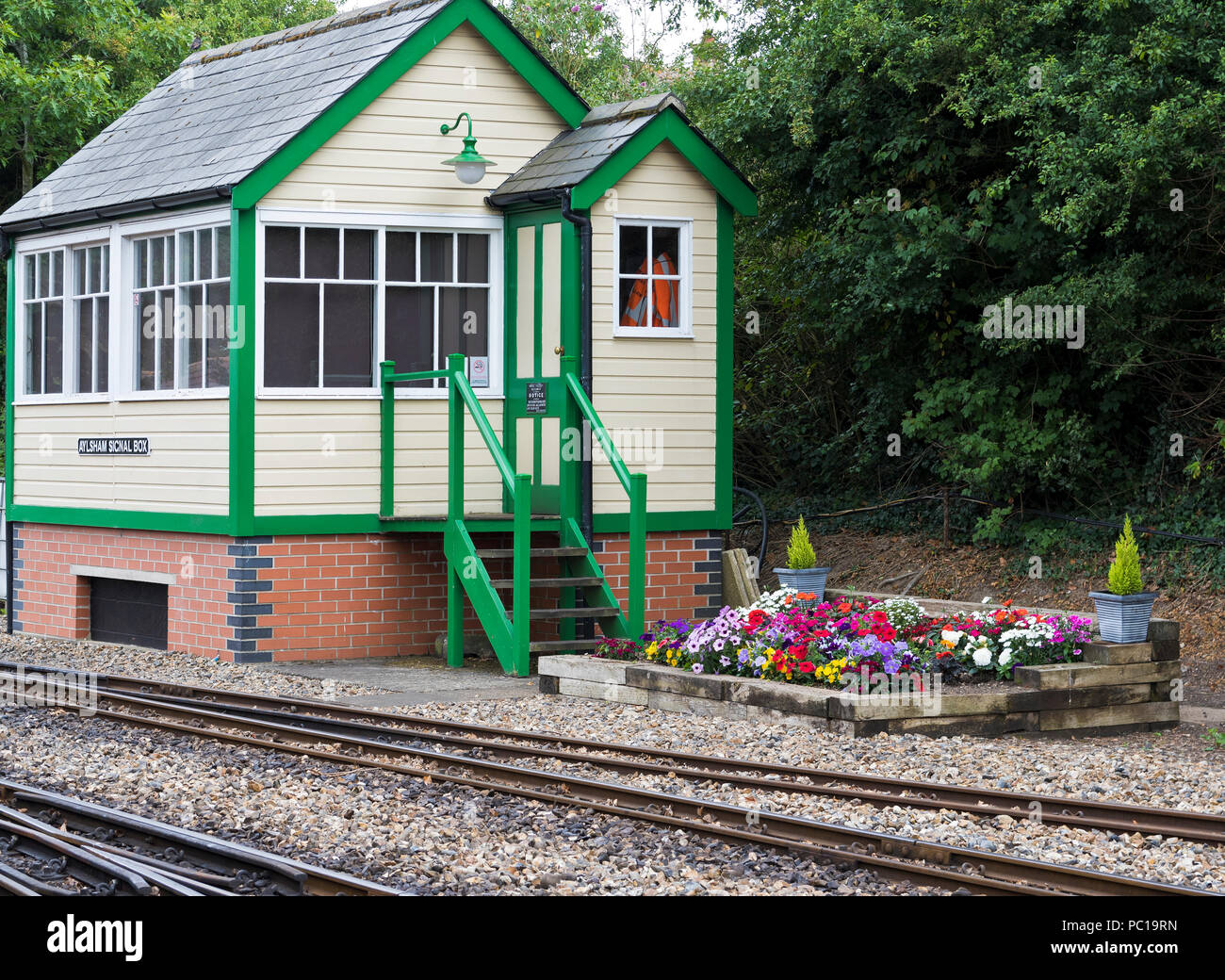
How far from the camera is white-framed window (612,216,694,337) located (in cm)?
1555

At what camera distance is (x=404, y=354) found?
1559 centimetres

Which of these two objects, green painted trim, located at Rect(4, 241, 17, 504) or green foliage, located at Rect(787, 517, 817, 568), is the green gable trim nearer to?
green painted trim, located at Rect(4, 241, 17, 504)

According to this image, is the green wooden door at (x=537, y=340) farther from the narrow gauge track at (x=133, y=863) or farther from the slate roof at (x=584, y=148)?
the narrow gauge track at (x=133, y=863)

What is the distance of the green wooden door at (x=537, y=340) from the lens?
15188mm

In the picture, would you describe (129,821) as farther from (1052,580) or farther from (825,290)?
(825,290)

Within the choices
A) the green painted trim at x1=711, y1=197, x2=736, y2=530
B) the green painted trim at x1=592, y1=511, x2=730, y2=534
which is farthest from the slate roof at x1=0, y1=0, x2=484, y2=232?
the green painted trim at x1=592, y1=511, x2=730, y2=534

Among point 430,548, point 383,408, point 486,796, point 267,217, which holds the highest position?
point 267,217

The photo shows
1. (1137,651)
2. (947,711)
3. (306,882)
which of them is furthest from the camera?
(1137,651)

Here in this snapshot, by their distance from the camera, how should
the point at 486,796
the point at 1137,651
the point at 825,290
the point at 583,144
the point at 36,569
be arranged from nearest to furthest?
the point at 486,796 < the point at 1137,651 < the point at 583,144 < the point at 36,569 < the point at 825,290

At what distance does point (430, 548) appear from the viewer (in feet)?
51.2

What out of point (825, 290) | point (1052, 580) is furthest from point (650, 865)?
point (825, 290)

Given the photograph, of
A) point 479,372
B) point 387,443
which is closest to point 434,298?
point 479,372

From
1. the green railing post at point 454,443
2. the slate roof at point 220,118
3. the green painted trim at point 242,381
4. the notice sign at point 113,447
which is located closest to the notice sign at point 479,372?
the green railing post at point 454,443

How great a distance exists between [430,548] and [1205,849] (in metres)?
9.51
